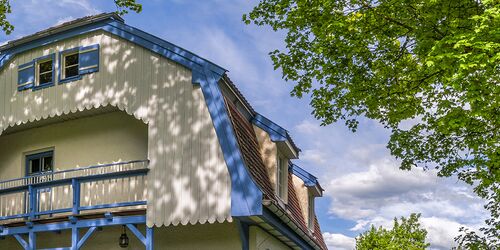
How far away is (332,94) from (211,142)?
471cm

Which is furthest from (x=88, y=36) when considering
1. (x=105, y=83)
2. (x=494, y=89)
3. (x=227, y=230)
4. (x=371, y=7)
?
(x=494, y=89)

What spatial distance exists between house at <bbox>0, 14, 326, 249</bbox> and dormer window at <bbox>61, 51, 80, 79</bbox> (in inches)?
2.1

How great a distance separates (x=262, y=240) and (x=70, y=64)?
22.1 feet

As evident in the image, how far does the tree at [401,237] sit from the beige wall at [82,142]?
83.8 ft

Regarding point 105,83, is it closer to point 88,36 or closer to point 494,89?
point 88,36

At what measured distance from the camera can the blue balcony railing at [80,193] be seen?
44.6ft

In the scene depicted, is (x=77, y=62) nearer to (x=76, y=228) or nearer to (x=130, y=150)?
(x=130, y=150)

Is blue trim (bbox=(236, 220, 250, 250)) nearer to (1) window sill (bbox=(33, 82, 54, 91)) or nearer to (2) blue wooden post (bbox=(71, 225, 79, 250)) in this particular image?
(2) blue wooden post (bbox=(71, 225, 79, 250))

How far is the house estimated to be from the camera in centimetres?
1280

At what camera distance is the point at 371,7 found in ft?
48.9

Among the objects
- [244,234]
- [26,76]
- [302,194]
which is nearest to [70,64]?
[26,76]

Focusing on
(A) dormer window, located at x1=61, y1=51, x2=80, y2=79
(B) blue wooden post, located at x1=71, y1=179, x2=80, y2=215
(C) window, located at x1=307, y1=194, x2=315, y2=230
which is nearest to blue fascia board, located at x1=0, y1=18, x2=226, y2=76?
(A) dormer window, located at x1=61, y1=51, x2=80, y2=79

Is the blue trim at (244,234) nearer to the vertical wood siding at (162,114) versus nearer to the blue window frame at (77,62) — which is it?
the vertical wood siding at (162,114)

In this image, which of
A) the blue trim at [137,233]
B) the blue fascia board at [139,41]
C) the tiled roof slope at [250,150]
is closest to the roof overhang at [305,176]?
the tiled roof slope at [250,150]
